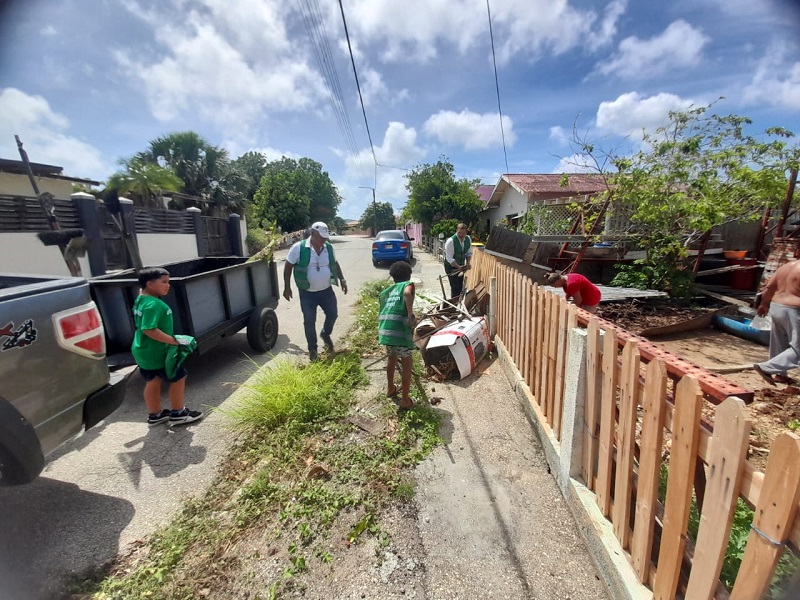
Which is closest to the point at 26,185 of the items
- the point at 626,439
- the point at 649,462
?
the point at 626,439

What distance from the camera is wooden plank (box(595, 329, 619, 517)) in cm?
190

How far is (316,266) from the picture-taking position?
467 cm

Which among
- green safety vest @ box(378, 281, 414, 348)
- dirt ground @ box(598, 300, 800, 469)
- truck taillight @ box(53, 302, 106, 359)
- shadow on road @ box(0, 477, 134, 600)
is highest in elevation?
truck taillight @ box(53, 302, 106, 359)

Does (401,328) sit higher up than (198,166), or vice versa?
(198,166)

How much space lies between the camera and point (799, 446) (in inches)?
37.2

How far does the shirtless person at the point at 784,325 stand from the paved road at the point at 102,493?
615cm

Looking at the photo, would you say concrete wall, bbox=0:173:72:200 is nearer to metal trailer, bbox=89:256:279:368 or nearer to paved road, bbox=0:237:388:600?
metal trailer, bbox=89:256:279:368

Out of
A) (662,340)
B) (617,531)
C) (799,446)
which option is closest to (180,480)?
(617,531)

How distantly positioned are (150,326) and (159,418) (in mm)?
→ 978

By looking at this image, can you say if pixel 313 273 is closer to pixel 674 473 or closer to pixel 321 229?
pixel 321 229

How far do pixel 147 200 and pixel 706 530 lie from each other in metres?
17.8

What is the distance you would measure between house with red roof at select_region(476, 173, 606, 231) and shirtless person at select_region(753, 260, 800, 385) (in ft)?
32.7

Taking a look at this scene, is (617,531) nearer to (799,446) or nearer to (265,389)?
(799,446)

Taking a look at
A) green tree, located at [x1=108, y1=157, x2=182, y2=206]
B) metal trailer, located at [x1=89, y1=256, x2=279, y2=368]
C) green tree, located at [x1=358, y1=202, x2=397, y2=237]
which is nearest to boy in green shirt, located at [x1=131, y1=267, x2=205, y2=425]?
metal trailer, located at [x1=89, y1=256, x2=279, y2=368]
